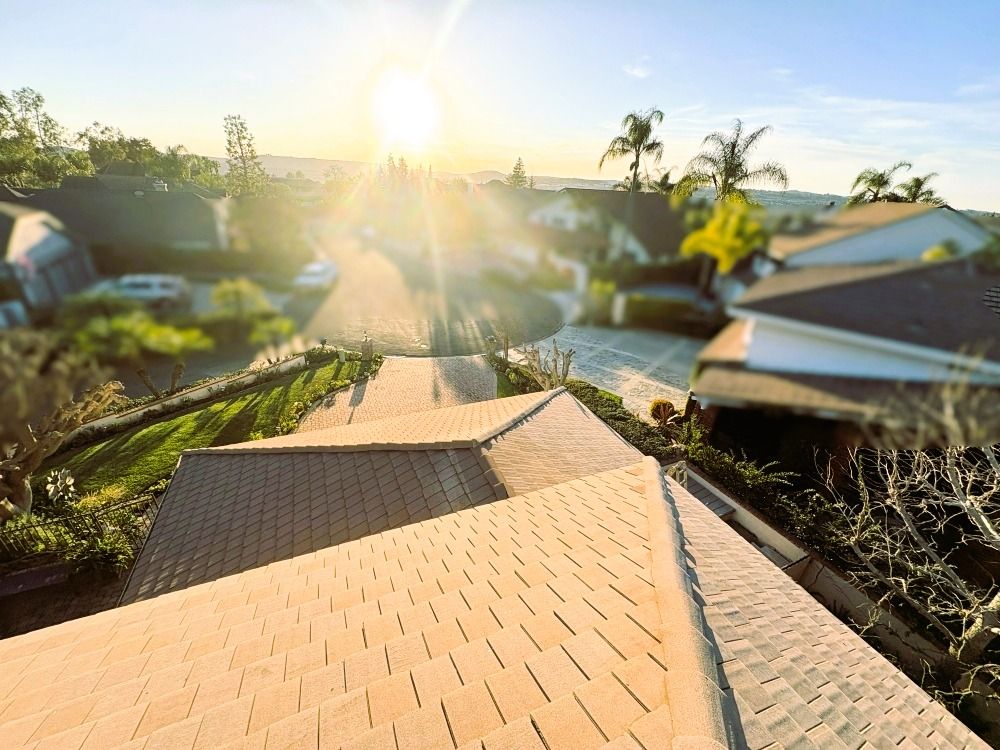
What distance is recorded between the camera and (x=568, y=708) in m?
2.72

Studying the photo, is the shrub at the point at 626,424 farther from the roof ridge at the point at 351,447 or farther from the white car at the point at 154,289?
the white car at the point at 154,289

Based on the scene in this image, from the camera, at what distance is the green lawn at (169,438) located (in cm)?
1255

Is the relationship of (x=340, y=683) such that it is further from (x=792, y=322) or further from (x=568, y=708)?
(x=792, y=322)

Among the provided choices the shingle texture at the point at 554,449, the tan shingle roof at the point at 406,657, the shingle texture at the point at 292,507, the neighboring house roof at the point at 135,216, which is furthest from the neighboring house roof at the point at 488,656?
the neighboring house roof at the point at 135,216

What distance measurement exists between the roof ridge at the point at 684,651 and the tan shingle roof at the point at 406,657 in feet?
0.04

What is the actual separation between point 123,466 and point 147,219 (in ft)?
51.6

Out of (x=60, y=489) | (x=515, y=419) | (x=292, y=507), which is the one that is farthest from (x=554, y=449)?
(x=60, y=489)

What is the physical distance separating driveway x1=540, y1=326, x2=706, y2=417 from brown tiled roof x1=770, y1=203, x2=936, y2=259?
0.49 meters

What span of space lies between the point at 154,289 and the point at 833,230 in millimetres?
2790

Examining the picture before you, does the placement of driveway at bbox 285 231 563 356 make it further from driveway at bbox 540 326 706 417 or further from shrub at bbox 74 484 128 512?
shrub at bbox 74 484 128 512

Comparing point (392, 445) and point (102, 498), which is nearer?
point (392, 445)

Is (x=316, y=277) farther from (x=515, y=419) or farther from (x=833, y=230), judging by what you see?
(x=515, y=419)

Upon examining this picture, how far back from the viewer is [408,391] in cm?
1939

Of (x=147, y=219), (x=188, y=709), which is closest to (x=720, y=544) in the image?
(x=188, y=709)
